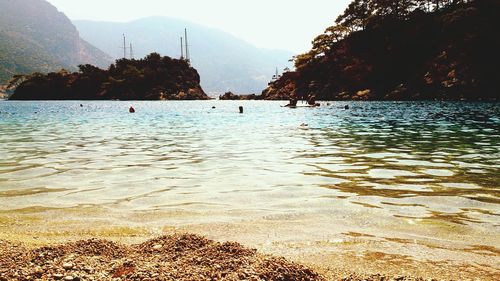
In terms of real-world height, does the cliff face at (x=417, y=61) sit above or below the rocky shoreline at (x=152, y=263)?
above

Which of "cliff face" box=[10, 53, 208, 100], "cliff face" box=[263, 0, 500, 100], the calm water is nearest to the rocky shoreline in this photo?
the calm water

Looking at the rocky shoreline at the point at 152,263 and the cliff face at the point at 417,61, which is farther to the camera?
the cliff face at the point at 417,61

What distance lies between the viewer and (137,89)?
492ft

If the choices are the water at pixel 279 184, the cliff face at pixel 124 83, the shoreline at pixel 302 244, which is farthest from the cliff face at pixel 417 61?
the shoreline at pixel 302 244

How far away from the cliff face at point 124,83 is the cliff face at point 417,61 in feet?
198

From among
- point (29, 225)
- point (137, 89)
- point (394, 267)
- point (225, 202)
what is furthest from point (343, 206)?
point (137, 89)

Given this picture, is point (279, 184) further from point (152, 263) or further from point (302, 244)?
point (152, 263)

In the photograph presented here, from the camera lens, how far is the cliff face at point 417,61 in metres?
64.1

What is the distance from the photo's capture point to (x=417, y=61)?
3137 inches

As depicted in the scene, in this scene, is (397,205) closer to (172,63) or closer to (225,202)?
(225,202)

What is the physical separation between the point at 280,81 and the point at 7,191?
125m

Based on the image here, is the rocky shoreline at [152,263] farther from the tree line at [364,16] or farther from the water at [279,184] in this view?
the tree line at [364,16]

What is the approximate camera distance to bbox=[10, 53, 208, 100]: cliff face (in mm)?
149750

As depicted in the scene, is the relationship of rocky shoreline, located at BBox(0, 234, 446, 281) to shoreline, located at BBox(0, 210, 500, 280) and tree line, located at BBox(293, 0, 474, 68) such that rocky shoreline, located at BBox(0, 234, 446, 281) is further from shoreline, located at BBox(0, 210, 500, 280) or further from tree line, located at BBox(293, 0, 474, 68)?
tree line, located at BBox(293, 0, 474, 68)
